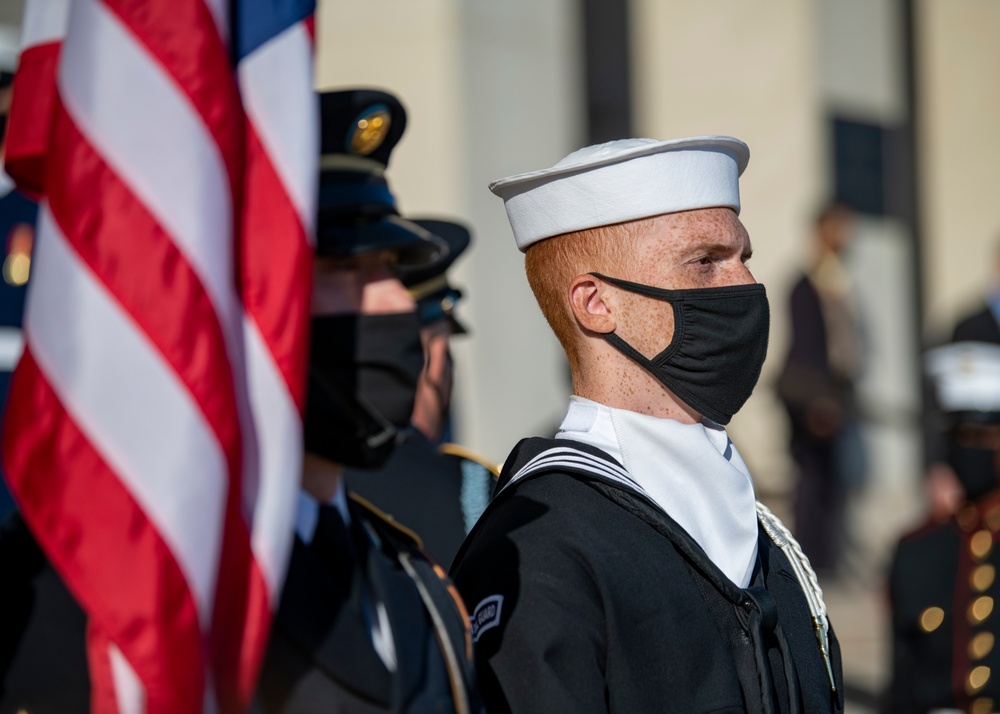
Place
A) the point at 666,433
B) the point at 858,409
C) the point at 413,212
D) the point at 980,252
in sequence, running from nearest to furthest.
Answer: the point at 666,433 < the point at 413,212 < the point at 858,409 < the point at 980,252

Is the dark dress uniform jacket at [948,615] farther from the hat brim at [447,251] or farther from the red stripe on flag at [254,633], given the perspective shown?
the red stripe on flag at [254,633]

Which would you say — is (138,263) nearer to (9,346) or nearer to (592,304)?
(592,304)

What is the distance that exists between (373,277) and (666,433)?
2.18 ft

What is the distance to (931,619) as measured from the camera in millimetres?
4277

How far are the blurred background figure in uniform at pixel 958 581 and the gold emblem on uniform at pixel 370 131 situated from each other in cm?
285

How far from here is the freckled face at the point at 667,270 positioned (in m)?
2.32

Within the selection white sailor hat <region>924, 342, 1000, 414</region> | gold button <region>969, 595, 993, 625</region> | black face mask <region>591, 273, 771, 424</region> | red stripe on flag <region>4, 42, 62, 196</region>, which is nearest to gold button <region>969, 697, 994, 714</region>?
gold button <region>969, 595, 993, 625</region>

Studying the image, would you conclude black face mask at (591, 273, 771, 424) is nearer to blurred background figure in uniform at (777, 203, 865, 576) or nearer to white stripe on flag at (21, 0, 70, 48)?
white stripe on flag at (21, 0, 70, 48)

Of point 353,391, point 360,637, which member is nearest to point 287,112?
point 353,391

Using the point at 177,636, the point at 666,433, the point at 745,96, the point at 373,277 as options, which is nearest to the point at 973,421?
the point at 666,433

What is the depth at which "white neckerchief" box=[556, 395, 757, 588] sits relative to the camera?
227 centimetres

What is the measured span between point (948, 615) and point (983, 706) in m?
0.33

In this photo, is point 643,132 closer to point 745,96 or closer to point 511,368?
point 745,96

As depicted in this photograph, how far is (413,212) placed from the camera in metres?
7.76
